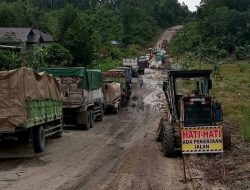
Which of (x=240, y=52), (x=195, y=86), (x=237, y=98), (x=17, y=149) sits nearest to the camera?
(x=17, y=149)

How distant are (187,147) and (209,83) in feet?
13.7

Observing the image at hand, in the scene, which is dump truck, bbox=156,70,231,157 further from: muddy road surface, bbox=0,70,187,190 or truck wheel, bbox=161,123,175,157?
muddy road surface, bbox=0,70,187,190

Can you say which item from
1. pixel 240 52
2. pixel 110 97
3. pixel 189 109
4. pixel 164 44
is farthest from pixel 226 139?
pixel 164 44

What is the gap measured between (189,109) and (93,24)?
89.4 meters

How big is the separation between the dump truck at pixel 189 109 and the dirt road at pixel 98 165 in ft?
2.75

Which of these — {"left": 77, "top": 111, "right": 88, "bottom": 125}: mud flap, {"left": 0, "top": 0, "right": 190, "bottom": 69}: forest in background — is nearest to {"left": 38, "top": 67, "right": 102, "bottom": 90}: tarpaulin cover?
{"left": 77, "top": 111, "right": 88, "bottom": 125}: mud flap

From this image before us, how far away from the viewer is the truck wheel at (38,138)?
17359mm

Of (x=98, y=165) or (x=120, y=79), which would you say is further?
(x=120, y=79)

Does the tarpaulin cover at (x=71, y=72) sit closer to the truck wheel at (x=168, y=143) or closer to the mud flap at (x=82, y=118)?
the mud flap at (x=82, y=118)

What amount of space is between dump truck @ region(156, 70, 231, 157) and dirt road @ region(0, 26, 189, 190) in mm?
837

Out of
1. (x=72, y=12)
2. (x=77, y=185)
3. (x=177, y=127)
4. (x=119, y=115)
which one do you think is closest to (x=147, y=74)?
(x=72, y=12)

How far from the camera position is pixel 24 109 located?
51.7 ft

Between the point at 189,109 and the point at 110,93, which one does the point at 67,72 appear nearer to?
the point at 110,93

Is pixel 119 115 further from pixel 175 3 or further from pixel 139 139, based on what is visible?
pixel 175 3
